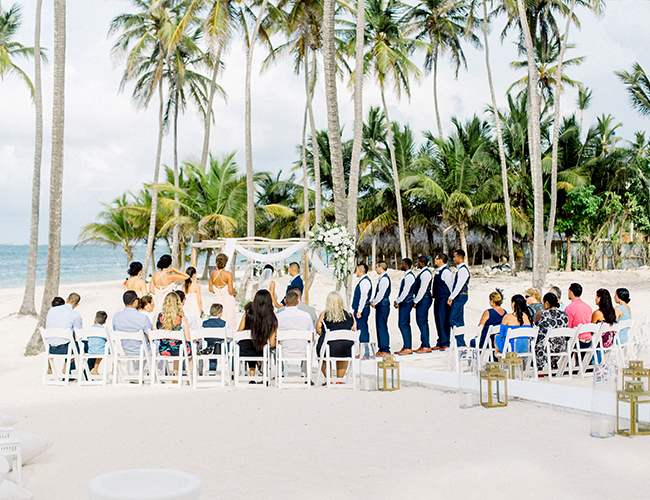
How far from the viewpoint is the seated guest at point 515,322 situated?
7445 mm

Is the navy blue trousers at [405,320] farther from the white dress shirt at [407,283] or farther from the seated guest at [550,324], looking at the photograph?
the seated guest at [550,324]

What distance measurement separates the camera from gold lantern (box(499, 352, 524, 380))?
22.4 ft

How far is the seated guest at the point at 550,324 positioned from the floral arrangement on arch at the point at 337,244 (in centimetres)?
407

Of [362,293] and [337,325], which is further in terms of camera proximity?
[362,293]

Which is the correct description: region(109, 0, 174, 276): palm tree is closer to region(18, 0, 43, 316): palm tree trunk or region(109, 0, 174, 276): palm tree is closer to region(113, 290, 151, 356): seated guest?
region(18, 0, 43, 316): palm tree trunk

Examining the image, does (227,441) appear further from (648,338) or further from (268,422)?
(648,338)

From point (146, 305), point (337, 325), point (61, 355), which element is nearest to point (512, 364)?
point (337, 325)

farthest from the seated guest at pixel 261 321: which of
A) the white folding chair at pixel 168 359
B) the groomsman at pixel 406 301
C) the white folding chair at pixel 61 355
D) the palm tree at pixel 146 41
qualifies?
the palm tree at pixel 146 41

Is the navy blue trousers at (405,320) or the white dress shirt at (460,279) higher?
the white dress shirt at (460,279)

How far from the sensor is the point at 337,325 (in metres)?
7.94

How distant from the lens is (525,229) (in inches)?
981

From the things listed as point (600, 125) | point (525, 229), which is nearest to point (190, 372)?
point (525, 229)

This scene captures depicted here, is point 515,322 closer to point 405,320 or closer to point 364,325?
point 405,320

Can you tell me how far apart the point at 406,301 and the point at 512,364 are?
123 inches
